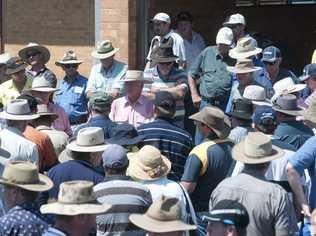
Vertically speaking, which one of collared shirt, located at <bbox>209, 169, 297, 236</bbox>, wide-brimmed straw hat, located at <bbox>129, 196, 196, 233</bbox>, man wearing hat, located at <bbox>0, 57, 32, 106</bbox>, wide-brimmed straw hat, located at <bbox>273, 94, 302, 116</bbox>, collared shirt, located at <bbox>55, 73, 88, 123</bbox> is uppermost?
wide-brimmed straw hat, located at <bbox>129, 196, 196, 233</bbox>

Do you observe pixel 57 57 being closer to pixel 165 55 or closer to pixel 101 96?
pixel 165 55

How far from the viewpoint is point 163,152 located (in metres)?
7.47

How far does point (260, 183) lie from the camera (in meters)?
5.90

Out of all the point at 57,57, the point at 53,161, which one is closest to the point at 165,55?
the point at 53,161

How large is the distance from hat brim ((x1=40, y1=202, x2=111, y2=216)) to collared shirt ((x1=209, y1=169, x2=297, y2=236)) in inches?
43.8

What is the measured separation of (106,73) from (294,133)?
3795 mm

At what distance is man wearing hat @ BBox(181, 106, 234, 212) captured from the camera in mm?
6891

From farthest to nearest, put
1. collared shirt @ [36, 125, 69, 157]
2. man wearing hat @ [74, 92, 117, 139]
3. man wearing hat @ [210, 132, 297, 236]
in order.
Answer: man wearing hat @ [74, 92, 117, 139], collared shirt @ [36, 125, 69, 157], man wearing hat @ [210, 132, 297, 236]

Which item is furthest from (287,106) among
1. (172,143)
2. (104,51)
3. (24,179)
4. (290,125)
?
(104,51)

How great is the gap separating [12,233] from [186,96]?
608cm

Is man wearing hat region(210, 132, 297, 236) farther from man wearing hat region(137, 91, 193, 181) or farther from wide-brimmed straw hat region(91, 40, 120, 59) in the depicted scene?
wide-brimmed straw hat region(91, 40, 120, 59)

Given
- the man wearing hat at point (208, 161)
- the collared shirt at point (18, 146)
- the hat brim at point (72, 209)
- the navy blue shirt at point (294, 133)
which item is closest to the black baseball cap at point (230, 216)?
the hat brim at point (72, 209)

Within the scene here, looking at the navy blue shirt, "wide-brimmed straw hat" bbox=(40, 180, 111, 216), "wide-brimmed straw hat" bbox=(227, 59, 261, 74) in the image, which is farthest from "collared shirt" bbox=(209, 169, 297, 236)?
"wide-brimmed straw hat" bbox=(227, 59, 261, 74)

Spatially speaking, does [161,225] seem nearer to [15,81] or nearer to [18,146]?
[18,146]
